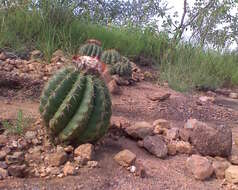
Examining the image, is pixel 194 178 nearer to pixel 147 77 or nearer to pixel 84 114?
pixel 84 114

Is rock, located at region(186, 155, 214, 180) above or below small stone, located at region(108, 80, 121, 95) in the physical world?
below

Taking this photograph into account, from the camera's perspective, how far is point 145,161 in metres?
2.13

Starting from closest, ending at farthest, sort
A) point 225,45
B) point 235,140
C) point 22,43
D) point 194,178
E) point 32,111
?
point 194,178 → point 32,111 → point 235,140 → point 22,43 → point 225,45

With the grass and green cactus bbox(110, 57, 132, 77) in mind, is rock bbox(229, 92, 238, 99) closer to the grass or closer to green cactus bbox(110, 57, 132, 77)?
the grass

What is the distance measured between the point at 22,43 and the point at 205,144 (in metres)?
2.70

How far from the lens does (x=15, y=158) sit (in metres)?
1.79

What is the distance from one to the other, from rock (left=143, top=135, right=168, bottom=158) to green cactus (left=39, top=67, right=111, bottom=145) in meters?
0.40

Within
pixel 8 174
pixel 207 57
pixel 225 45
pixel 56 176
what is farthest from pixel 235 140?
pixel 225 45

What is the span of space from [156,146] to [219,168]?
1.37 feet

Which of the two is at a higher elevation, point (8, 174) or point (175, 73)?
point (175, 73)

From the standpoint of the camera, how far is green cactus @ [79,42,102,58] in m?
3.96

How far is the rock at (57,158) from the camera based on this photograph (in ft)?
5.97

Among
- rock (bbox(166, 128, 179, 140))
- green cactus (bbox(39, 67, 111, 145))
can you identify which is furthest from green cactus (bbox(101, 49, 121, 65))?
green cactus (bbox(39, 67, 111, 145))

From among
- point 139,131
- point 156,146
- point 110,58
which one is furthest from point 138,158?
point 110,58
